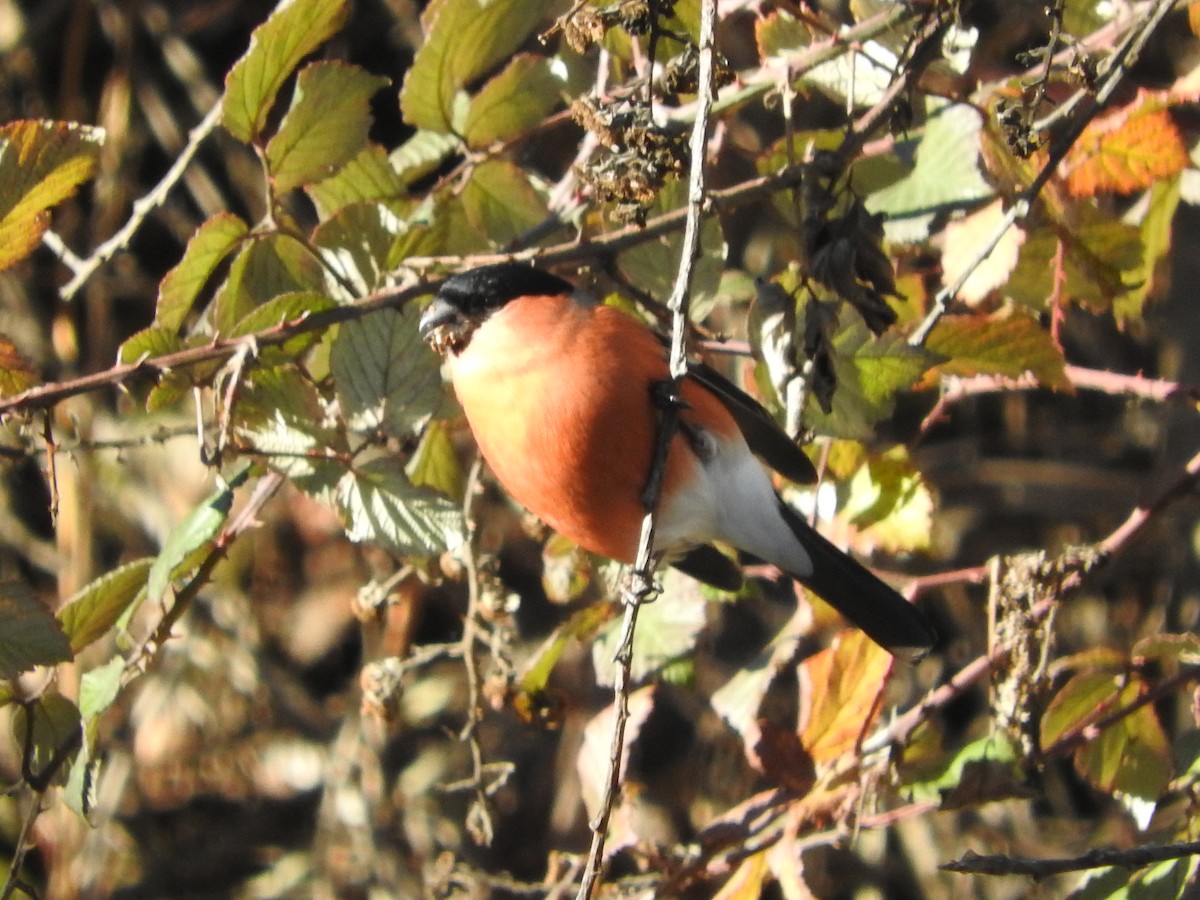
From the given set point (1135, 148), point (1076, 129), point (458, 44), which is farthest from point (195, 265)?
point (1135, 148)

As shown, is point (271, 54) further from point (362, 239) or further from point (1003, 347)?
point (1003, 347)

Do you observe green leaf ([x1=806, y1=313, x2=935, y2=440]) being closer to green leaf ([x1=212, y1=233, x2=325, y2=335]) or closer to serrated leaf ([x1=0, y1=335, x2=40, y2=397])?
green leaf ([x1=212, y1=233, x2=325, y2=335])

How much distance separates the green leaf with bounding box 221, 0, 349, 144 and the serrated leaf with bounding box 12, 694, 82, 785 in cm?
71

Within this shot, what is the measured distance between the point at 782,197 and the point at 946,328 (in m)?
0.26

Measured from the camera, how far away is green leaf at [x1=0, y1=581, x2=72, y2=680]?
135cm

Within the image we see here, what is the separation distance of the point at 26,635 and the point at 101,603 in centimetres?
19

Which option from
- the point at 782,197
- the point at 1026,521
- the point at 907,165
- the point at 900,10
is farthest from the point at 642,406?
the point at 1026,521

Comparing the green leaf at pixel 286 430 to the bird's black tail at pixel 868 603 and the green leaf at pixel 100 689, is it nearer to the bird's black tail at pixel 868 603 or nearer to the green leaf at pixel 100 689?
the green leaf at pixel 100 689

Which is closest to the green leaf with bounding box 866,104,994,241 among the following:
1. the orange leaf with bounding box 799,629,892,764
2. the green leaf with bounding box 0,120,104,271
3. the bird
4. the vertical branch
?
the bird

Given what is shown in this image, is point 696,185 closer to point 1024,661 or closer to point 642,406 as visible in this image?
point 642,406

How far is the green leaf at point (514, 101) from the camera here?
5.66ft

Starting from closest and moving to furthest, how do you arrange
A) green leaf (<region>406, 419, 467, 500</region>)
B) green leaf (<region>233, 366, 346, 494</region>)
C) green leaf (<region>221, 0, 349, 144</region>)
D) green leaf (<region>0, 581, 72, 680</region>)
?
1. green leaf (<region>0, 581, 72, 680</region>)
2. green leaf (<region>221, 0, 349, 144</region>)
3. green leaf (<region>233, 366, 346, 494</region>)
4. green leaf (<region>406, 419, 467, 500</region>)

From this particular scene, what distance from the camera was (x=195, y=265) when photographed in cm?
161

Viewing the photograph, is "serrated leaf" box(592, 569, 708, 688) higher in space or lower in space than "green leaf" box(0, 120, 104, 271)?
lower
